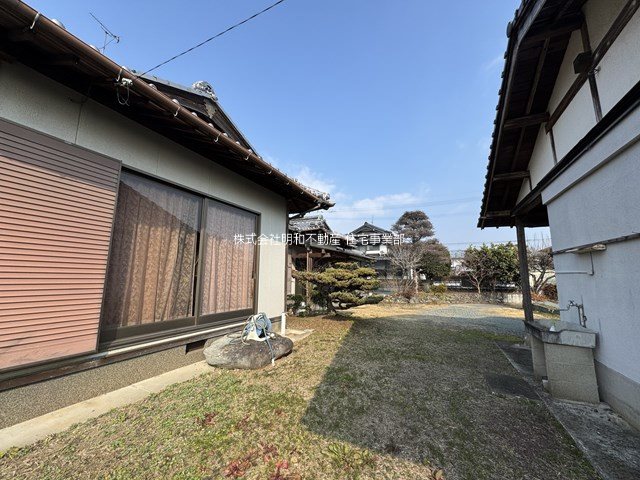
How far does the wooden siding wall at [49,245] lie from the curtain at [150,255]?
294mm

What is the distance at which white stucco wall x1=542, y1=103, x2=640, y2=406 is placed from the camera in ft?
7.52

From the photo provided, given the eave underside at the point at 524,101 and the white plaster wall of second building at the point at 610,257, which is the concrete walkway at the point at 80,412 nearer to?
the white plaster wall of second building at the point at 610,257

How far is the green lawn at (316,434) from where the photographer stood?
6.06 feet

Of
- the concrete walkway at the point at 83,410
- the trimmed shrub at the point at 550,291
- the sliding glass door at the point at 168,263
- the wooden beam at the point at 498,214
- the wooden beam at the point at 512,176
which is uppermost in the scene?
the wooden beam at the point at 512,176

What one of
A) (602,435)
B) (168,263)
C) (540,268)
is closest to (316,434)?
(602,435)

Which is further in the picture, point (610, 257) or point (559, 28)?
point (559, 28)

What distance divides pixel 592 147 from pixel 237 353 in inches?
196

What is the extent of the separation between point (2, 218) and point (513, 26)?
16.9 ft

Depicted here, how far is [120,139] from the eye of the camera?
3.12 metres

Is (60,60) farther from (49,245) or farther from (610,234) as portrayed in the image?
(610,234)

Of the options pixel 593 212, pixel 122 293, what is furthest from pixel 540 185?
pixel 122 293

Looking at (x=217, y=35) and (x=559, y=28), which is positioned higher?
(x=217, y=35)

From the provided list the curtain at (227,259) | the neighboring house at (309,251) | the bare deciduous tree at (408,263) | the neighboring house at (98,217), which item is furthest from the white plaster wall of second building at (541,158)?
the bare deciduous tree at (408,263)

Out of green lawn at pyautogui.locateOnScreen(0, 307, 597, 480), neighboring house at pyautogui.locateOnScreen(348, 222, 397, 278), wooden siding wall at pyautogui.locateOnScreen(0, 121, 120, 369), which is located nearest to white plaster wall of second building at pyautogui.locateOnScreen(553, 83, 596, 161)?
green lawn at pyautogui.locateOnScreen(0, 307, 597, 480)
